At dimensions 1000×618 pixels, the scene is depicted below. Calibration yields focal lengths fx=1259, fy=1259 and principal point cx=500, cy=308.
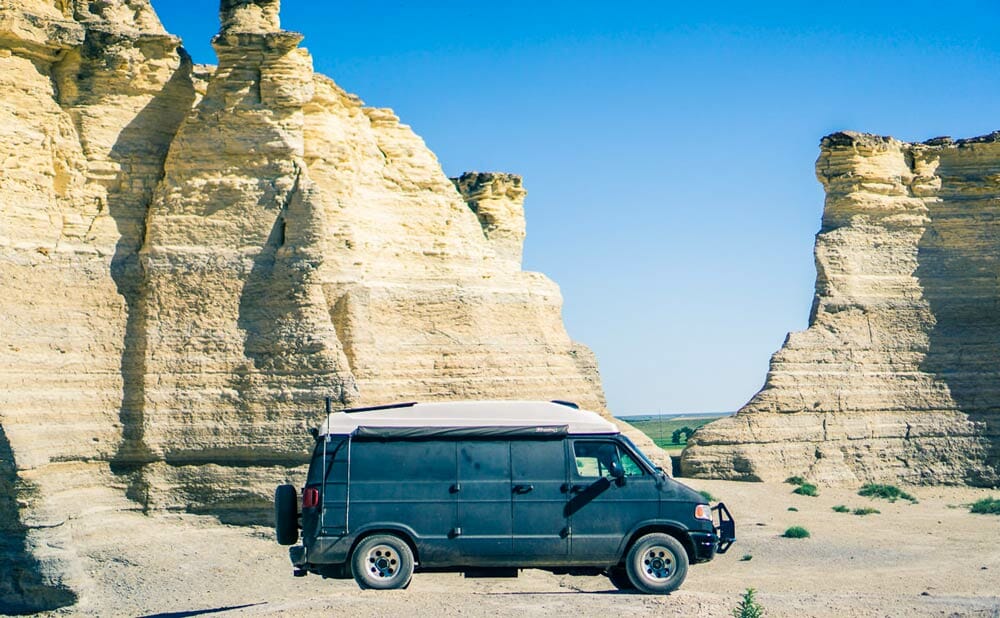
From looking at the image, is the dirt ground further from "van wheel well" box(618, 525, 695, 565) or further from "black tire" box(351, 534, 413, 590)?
"van wheel well" box(618, 525, 695, 565)

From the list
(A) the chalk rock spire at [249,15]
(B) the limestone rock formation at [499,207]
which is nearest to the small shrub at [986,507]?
(B) the limestone rock formation at [499,207]

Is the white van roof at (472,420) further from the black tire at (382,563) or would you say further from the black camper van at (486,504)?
the black tire at (382,563)

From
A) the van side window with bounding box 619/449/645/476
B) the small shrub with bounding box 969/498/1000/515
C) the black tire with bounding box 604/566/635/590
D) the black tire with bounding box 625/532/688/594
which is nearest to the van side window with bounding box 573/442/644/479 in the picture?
→ the van side window with bounding box 619/449/645/476

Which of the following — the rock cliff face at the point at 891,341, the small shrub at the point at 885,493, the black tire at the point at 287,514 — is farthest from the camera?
the rock cliff face at the point at 891,341

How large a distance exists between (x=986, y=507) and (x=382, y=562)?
69.3ft

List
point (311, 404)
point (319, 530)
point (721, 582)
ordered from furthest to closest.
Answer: point (311, 404), point (721, 582), point (319, 530)

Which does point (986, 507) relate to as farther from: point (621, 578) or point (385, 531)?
point (385, 531)

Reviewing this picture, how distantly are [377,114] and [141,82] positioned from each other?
6453 mm

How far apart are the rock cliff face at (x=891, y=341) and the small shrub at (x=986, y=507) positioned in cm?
279

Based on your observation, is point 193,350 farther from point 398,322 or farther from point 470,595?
point 470,595

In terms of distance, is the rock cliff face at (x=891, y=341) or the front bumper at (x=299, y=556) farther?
the rock cliff face at (x=891, y=341)

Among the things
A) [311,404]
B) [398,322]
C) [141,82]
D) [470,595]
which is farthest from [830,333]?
[470,595]

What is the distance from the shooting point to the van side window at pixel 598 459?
1546cm

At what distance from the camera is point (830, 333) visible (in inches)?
1382
